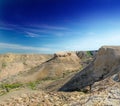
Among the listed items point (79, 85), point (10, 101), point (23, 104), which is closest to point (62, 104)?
point (23, 104)

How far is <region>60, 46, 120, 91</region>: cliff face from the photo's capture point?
19594 mm

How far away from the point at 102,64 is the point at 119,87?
11692 mm

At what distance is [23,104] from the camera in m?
11.9

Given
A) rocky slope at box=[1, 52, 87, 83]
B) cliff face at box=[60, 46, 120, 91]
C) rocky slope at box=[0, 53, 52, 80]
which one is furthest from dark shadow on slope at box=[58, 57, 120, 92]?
rocky slope at box=[0, 53, 52, 80]

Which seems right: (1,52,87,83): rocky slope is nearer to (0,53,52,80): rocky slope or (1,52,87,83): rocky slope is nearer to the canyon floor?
the canyon floor

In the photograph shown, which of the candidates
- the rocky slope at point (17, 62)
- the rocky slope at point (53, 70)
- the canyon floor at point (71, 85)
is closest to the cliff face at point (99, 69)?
the canyon floor at point (71, 85)

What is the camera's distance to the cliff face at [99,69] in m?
19.6

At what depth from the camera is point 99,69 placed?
67.9 ft

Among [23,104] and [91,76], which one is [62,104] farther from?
[91,76]

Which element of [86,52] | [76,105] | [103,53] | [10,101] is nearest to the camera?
[76,105]

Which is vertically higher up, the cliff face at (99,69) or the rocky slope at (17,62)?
the cliff face at (99,69)

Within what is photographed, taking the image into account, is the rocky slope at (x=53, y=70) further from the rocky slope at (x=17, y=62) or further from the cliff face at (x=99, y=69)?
the rocky slope at (x=17, y=62)

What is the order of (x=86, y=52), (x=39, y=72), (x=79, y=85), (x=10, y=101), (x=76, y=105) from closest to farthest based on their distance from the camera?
1. (x=76, y=105)
2. (x=10, y=101)
3. (x=79, y=85)
4. (x=39, y=72)
5. (x=86, y=52)

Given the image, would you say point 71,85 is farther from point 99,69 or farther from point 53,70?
point 53,70
